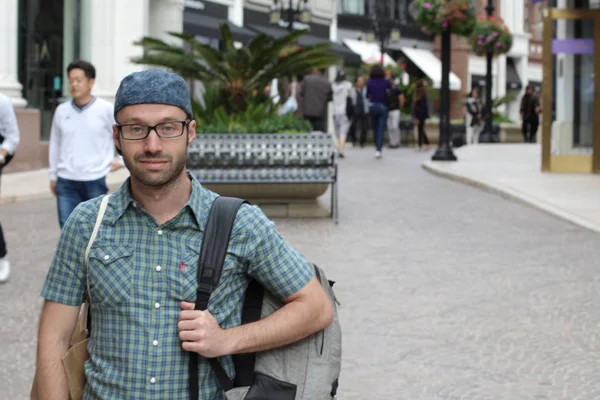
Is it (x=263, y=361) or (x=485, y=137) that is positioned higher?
(x=485, y=137)

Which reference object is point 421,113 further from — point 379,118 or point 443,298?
point 443,298

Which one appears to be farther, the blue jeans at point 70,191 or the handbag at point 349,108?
the handbag at point 349,108

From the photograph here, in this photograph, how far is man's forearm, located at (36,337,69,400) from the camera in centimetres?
284

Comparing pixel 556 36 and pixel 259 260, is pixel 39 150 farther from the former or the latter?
pixel 259 260

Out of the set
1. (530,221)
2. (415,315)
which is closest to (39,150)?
(530,221)

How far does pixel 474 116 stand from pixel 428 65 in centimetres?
2089

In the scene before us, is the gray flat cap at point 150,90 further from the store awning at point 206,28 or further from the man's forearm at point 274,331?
the store awning at point 206,28

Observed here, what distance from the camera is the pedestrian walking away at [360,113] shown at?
32719mm

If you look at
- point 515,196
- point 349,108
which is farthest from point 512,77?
point 515,196

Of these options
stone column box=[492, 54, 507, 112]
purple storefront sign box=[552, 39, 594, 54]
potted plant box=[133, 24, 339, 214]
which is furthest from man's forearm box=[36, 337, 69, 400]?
stone column box=[492, 54, 507, 112]

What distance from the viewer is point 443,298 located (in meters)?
8.14

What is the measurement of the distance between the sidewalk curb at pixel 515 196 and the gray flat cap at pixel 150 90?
9.54m

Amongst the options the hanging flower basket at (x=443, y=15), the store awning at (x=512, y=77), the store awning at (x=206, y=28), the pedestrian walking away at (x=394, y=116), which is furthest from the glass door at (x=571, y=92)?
the store awning at (x=512, y=77)

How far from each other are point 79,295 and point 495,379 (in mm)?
3356
